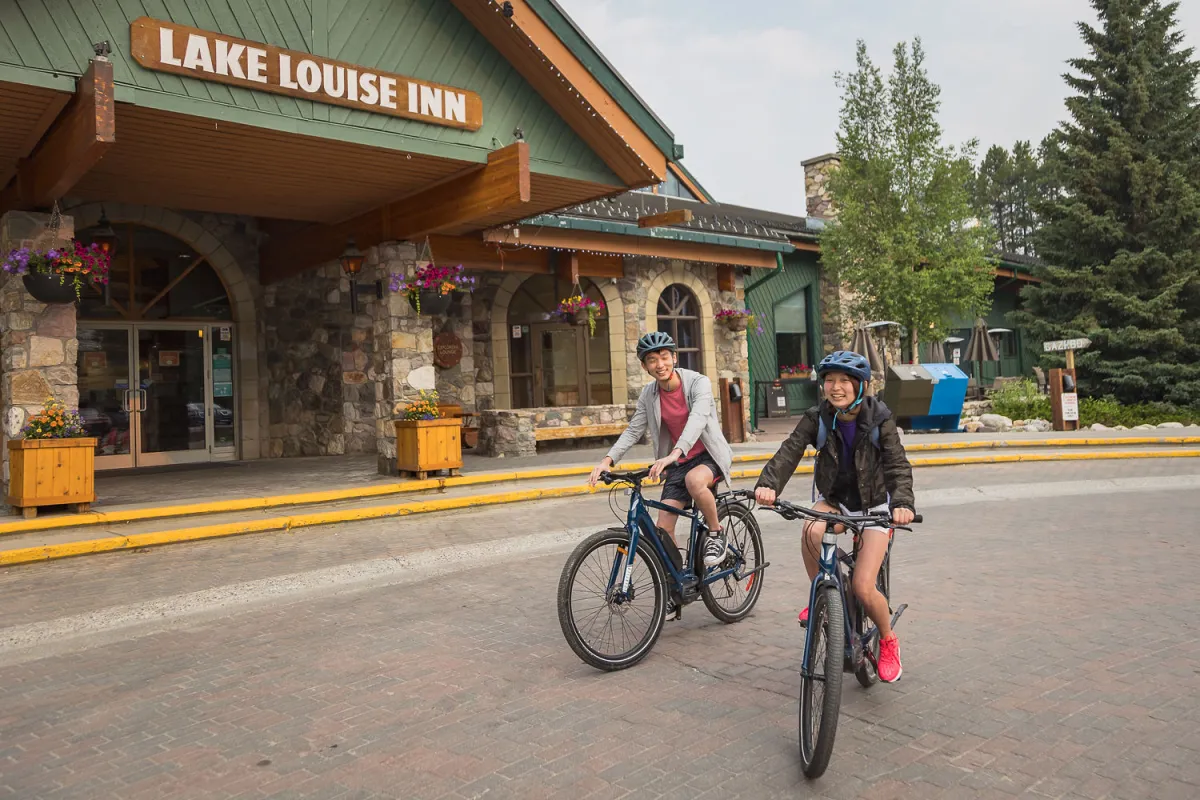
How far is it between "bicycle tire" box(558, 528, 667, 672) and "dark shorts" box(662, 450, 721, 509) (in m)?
0.57

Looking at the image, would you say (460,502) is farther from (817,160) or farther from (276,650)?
(817,160)

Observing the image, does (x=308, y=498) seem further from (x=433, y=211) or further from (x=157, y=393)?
(x=157, y=393)

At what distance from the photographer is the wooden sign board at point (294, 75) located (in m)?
7.73

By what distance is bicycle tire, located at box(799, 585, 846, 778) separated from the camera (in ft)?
10.4

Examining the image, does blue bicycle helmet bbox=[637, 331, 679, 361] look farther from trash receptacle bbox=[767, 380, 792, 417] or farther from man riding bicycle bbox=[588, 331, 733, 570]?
trash receptacle bbox=[767, 380, 792, 417]

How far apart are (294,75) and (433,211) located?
246cm

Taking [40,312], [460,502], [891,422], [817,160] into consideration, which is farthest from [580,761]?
[817,160]

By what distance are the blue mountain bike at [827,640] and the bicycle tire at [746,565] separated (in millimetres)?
1354

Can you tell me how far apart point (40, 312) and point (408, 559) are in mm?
4632

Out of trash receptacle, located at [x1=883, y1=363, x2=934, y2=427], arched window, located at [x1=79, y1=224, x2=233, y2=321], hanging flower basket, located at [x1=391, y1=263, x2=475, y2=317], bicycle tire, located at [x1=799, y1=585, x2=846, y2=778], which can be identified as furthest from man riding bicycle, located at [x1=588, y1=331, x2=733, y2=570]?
trash receptacle, located at [x1=883, y1=363, x2=934, y2=427]

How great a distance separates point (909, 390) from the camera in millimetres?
16797

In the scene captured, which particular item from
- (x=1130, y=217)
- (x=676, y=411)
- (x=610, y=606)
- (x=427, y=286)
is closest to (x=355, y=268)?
(x=427, y=286)

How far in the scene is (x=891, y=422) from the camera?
396 centimetres

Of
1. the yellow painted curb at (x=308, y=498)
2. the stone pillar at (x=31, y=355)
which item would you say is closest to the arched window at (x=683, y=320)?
the yellow painted curb at (x=308, y=498)
